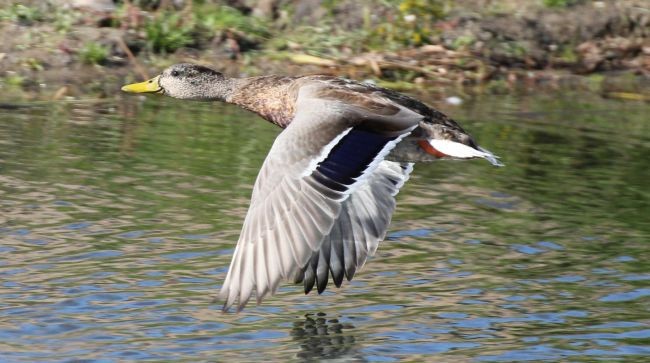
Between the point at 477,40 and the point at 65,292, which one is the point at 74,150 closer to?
the point at 65,292

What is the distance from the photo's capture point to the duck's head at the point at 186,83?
8445 mm

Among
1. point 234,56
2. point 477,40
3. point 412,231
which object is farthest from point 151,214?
point 477,40

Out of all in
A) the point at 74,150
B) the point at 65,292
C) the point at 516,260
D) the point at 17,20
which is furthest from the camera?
the point at 17,20

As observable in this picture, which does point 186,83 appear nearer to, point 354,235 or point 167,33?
point 354,235

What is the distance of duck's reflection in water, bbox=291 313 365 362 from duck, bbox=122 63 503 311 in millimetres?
191

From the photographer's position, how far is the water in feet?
20.1

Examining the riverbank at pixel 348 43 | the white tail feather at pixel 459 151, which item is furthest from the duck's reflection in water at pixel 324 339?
the riverbank at pixel 348 43

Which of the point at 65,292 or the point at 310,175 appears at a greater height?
the point at 310,175

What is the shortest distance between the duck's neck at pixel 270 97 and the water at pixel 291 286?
2.32 ft

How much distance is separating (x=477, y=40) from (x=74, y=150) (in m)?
4.67

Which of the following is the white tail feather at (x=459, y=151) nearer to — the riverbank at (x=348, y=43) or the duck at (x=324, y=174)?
the duck at (x=324, y=174)

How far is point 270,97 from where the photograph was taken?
775 centimetres

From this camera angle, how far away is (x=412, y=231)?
318 inches

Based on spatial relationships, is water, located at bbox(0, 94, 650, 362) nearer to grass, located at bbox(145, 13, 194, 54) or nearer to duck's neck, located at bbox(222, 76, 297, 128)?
duck's neck, located at bbox(222, 76, 297, 128)
